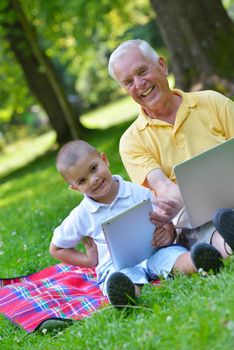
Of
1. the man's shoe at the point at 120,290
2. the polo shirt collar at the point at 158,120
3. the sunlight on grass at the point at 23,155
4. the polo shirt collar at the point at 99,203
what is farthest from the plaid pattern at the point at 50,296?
the sunlight on grass at the point at 23,155

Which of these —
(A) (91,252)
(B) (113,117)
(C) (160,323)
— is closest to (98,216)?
(A) (91,252)

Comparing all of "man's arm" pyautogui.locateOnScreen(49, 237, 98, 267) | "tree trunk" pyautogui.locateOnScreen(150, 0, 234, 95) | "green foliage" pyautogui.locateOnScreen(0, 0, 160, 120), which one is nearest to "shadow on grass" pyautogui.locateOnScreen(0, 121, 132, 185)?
"green foliage" pyautogui.locateOnScreen(0, 0, 160, 120)

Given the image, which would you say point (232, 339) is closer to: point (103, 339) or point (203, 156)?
point (103, 339)

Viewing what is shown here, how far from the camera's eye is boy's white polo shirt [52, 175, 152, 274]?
3.96 meters

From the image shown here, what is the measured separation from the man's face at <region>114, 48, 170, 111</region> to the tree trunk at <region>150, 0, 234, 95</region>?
556 centimetres

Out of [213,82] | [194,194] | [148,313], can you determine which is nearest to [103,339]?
[148,313]

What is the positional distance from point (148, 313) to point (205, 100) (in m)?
1.54

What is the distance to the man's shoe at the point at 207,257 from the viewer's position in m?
3.32

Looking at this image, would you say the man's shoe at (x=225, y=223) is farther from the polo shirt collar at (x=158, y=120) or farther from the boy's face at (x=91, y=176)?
the polo shirt collar at (x=158, y=120)

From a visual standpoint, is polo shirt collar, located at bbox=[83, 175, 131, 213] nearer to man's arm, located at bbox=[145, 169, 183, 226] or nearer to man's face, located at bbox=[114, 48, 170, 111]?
man's arm, located at bbox=[145, 169, 183, 226]

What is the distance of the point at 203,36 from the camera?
378 inches

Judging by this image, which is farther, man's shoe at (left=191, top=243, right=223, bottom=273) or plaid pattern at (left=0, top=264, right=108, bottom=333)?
plaid pattern at (left=0, top=264, right=108, bottom=333)

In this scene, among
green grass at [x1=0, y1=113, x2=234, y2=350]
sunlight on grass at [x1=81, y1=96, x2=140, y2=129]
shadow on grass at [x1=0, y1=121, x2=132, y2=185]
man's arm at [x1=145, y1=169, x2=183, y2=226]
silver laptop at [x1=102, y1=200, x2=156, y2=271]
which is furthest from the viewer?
sunlight on grass at [x1=81, y1=96, x2=140, y2=129]

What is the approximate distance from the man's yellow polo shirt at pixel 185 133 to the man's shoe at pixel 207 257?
2.66 feet
